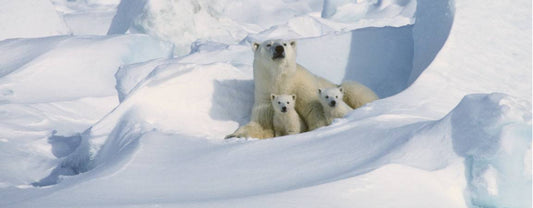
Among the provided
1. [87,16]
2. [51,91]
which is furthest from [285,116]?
[87,16]

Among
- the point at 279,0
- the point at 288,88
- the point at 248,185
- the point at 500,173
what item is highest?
the point at 500,173

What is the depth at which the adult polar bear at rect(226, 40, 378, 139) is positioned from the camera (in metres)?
4.80

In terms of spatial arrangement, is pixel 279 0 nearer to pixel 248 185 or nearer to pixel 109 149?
pixel 109 149

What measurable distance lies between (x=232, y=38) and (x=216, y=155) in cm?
911

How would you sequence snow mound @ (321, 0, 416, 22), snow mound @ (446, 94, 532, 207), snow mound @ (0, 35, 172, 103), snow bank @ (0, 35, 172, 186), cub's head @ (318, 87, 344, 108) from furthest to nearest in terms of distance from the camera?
snow mound @ (321, 0, 416, 22)
snow mound @ (0, 35, 172, 103)
snow bank @ (0, 35, 172, 186)
cub's head @ (318, 87, 344, 108)
snow mound @ (446, 94, 532, 207)

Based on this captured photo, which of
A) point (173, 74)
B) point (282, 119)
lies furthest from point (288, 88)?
point (173, 74)

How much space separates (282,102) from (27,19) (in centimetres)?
627

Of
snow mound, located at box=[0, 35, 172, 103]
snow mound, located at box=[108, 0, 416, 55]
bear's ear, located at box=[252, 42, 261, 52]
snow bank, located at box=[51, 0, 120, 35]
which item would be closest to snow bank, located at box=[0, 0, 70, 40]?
snow bank, located at box=[51, 0, 120, 35]

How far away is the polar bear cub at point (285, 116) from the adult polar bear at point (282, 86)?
0.33 feet

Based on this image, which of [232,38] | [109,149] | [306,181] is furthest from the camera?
[232,38]

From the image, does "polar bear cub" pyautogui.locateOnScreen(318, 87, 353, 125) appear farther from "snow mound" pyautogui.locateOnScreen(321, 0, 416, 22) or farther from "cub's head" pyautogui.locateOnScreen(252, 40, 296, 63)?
"snow mound" pyautogui.locateOnScreen(321, 0, 416, 22)

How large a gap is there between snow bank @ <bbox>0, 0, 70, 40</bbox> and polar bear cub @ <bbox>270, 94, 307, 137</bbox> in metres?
5.96

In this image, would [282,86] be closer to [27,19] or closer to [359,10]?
[27,19]

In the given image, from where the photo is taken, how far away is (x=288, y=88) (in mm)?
4941
